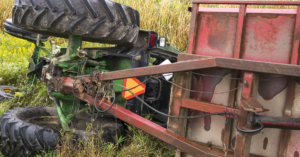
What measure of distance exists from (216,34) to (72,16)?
137 centimetres

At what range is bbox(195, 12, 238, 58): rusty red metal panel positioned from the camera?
7.64 ft

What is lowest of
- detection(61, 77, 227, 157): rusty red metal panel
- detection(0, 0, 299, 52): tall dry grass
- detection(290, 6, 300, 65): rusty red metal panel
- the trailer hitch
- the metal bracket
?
detection(61, 77, 227, 157): rusty red metal panel

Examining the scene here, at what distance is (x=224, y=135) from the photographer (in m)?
2.40

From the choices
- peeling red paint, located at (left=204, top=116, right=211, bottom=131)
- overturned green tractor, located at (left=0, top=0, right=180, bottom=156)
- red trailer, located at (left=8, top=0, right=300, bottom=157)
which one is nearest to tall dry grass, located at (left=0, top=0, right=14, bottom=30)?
overturned green tractor, located at (left=0, top=0, right=180, bottom=156)

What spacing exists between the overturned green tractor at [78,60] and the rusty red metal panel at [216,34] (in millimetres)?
660

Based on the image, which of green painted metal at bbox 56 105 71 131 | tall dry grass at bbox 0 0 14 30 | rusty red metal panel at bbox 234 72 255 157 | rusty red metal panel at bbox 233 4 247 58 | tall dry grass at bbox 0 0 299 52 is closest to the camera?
rusty red metal panel at bbox 234 72 255 157

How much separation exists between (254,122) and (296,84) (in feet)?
1.46

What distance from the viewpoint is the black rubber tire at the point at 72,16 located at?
2.68 metres

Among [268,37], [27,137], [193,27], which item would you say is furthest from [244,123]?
[27,137]

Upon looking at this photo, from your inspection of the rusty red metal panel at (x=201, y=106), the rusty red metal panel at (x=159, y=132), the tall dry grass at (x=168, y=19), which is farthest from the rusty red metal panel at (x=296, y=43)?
the tall dry grass at (x=168, y=19)

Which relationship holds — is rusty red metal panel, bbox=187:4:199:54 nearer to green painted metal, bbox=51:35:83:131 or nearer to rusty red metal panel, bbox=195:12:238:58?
rusty red metal panel, bbox=195:12:238:58

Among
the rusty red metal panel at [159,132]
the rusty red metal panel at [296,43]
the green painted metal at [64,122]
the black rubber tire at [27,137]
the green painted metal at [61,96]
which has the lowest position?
the black rubber tire at [27,137]

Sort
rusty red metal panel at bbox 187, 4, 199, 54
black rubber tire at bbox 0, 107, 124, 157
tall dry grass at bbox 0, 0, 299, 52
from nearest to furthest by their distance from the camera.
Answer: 1. rusty red metal panel at bbox 187, 4, 199, 54
2. black rubber tire at bbox 0, 107, 124, 157
3. tall dry grass at bbox 0, 0, 299, 52

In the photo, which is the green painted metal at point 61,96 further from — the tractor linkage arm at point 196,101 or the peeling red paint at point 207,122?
the peeling red paint at point 207,122
